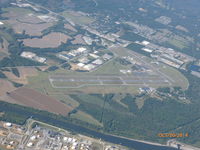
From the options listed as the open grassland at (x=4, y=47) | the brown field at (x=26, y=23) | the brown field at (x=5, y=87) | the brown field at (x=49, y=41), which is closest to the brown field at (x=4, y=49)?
the open grassland at (x=4, y=47)

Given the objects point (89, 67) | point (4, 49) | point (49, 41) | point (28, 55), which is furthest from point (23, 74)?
point (49, 41)

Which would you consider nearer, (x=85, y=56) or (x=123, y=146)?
(x=123, y=146)

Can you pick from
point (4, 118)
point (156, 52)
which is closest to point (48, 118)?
point (4, 118)

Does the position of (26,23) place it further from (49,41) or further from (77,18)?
(77,18)

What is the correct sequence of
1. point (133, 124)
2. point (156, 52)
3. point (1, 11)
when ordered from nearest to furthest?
point (133, 124) → point (156, 52) → point (1, 11)

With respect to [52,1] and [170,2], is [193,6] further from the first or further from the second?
[52,1]

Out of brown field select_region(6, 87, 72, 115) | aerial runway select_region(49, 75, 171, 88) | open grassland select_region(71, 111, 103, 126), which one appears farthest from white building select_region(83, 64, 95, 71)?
open grassland select_region(71, 111, 103, 126)
